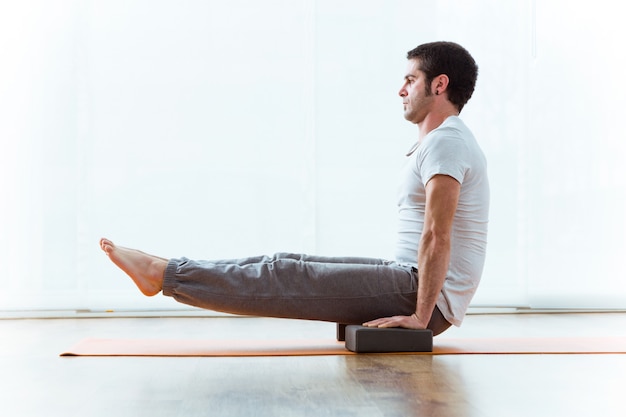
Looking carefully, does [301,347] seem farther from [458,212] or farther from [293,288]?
[458,212]

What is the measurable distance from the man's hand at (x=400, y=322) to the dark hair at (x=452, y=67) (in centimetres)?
76

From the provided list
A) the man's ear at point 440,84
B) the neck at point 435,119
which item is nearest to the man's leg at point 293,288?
the neck at point 435,119

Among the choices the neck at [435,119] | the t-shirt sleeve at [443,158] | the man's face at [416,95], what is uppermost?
the man's face at [416,95]

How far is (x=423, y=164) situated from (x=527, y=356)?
66cm

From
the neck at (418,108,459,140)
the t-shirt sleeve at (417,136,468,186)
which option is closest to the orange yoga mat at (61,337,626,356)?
Answer: the t-shirt sleeve at (417,136,468,186)

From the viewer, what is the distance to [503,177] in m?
4.29

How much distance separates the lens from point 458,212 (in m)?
2.67

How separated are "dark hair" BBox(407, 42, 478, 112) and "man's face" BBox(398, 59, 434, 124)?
0.06 feet

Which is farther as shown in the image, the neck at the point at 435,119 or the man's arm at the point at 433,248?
the neck at the point at 435,119

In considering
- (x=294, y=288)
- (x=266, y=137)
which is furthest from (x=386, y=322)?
(x=266, y=137)

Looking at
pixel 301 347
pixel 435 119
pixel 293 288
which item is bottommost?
pixel 301 347

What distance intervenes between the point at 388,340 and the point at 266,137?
72.0 inches

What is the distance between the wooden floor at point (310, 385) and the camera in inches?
65.2

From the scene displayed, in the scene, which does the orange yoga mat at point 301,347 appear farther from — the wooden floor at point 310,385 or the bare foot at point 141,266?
the bare foot at point 141,266
